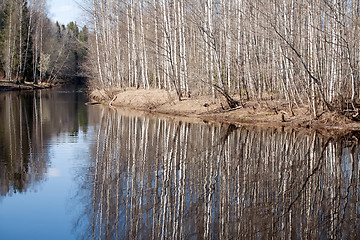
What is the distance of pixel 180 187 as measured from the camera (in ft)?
24.8

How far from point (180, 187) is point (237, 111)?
13.2 meters

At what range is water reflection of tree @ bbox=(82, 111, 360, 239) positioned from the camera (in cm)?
564

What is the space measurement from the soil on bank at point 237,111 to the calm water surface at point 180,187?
9.69 ft

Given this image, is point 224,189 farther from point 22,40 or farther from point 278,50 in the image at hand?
point 22,40

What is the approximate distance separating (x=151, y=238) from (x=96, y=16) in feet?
101

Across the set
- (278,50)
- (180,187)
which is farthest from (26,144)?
(278,50)

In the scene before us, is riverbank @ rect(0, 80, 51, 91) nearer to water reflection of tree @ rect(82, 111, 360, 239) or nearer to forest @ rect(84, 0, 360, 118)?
forest @ rect(84, 0, 360, 118)

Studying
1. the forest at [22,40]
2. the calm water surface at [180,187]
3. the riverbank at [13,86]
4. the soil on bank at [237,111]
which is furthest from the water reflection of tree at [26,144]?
the forest at [22,40]

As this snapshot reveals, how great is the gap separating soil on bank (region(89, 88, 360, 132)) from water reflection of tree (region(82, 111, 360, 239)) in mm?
3763

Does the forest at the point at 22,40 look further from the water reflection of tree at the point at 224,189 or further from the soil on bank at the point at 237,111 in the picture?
the water reflection of tree at the point at 224,189

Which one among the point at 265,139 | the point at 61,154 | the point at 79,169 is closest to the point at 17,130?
the point at 61,154

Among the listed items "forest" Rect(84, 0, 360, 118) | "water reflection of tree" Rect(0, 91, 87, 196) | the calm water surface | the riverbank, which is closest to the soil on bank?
"forest" Rect(84, 0, 360, 118)

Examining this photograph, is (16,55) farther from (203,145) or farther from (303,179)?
(303,179)

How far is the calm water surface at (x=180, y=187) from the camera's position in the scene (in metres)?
5.69
